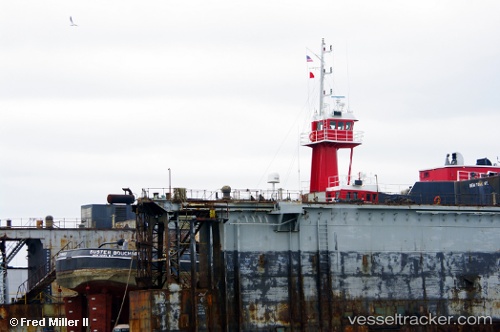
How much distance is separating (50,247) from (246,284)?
2302 centimetres

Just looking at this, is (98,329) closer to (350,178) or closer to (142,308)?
(142,308)

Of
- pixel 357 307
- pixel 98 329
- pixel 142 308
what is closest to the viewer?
pixel 142 308

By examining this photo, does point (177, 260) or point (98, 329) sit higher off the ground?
point (177, 260)

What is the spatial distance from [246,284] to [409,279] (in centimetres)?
1007

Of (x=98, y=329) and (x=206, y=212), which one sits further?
(x=98, y=329)

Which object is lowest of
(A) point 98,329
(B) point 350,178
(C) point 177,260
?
(A) point 98,329

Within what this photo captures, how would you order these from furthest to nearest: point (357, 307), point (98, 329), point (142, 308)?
point (98, 329)
point (357, 307)
point (142, 308)

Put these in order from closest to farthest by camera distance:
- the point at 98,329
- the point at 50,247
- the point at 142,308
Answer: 1. the point at 142,308
2. the point at 98,329
3. the point at 50,247

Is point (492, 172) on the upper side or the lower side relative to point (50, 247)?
upper

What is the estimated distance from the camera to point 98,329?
2370 inches

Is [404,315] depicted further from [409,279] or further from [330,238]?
[330,238]

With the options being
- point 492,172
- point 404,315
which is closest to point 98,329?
point 404,315

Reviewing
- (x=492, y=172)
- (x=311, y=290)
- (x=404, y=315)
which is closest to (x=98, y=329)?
(x=311, y=290)

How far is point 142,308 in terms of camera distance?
169 ft
